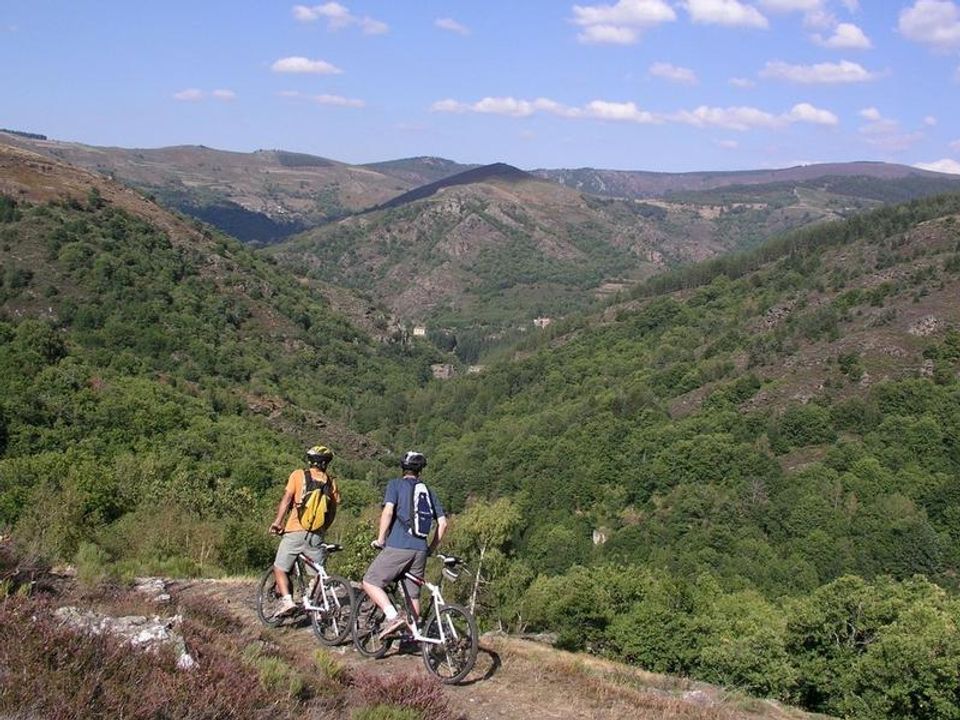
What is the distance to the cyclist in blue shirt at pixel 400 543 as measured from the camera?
414 inches

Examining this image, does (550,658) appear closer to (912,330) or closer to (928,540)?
(928,540)

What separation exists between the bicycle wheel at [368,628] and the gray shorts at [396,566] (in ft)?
2.77

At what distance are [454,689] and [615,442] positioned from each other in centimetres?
9156

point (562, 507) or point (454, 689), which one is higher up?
point (454, 689)

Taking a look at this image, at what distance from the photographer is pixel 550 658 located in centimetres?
1252

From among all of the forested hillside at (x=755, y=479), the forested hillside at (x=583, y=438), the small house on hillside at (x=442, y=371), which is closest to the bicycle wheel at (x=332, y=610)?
the forested hillside at (x=583, y=438)

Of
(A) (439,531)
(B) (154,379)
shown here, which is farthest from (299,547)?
(B) (154,379)

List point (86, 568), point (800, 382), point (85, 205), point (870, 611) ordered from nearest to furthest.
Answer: point (86, 568) < point (870, 611) < point (800, 382) < point (85, 205)

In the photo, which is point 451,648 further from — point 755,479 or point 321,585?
point 755,479

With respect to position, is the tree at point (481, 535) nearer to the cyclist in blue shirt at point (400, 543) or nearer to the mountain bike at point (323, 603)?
the mountain bike at point (323, 603)

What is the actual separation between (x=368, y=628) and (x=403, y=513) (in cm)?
A: 217

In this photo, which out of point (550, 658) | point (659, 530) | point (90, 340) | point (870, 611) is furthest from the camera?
point (90, 340)

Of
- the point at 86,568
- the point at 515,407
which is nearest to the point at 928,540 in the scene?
the point at 86,568

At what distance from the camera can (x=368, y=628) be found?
11352 mm
